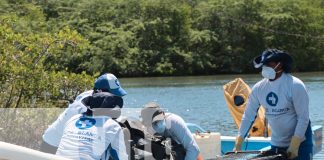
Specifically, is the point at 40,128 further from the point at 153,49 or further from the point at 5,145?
the point at 153,49

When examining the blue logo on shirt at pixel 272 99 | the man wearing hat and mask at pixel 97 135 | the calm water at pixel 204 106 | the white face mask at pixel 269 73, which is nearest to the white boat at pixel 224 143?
the blue logo on shirt at pixel 272 99

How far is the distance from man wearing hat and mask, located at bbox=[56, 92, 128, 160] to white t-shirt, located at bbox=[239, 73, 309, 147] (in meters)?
1.74

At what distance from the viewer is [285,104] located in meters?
6.25

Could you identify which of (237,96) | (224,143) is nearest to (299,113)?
(224,143)

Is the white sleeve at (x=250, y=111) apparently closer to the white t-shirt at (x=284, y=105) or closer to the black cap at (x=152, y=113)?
the white t-shirt at (x=284, y=105)

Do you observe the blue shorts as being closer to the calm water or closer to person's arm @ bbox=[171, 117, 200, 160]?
person's arm @ bbox=[171, 117, 200, 160]

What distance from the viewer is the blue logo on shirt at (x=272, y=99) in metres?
6.29

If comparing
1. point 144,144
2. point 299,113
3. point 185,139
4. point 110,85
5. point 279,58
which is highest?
point 279,58

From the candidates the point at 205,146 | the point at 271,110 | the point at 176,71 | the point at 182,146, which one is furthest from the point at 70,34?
the point at 176,71

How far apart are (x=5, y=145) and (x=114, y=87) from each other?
5.55 feet

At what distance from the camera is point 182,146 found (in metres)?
7.03

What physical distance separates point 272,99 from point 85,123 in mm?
1957

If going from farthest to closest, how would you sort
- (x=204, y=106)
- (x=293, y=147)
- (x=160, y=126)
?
1. (x=204, y=106)
2. (x=160, y=126)
3. (x=293, y=147)

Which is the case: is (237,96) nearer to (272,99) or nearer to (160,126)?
(160,126)
